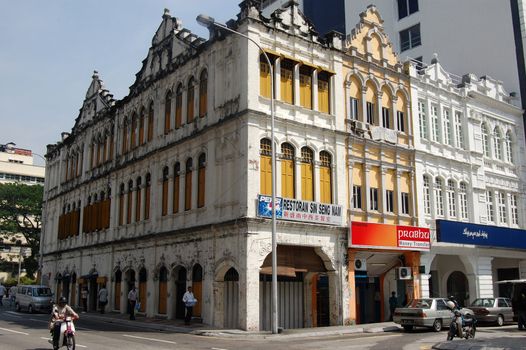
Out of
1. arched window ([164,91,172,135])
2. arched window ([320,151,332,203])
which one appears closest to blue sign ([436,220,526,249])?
arched window ([320,151,332,203])

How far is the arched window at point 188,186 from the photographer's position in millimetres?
28438

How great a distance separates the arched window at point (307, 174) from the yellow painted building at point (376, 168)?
2442mm

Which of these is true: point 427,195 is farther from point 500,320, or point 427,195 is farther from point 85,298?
point 85,298

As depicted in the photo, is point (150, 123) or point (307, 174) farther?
point (150, 123)

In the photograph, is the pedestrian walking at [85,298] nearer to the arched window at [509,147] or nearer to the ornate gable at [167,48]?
the ornate gable at [167,48]

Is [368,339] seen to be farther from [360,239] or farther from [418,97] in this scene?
[418,97]

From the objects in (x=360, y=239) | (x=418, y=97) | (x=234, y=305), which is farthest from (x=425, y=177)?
(x=234, y=305)

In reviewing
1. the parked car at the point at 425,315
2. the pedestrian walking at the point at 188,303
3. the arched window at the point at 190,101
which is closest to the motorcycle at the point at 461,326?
the parked car at the point at 425,315

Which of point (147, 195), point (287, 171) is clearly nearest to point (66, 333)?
point (287, 171)

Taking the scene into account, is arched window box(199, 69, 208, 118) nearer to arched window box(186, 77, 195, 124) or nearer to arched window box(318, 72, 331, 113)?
arched window box(186, 77, 195, 124)

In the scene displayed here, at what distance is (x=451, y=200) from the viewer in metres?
33.5

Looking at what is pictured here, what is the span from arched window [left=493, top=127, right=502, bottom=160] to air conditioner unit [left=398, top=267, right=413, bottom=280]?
1319 centimetres

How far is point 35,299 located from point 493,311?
1081 inches

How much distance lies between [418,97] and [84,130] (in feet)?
86.6
